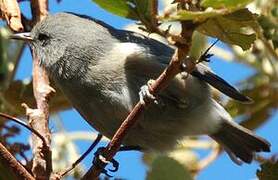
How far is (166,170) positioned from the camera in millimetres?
1030

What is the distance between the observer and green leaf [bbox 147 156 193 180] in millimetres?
1018

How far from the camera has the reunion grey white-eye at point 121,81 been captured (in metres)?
2.54

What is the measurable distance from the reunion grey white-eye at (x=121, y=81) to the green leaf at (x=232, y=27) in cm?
104

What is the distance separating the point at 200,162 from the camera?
9.37 ft

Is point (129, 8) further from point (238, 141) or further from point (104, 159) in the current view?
point (238, 141)

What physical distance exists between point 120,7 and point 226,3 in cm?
34

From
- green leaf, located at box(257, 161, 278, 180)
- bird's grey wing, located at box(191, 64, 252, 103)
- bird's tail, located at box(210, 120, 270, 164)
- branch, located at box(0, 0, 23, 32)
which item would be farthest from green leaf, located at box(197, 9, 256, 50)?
bird's tail, located at box(210, 120, 270, 164)

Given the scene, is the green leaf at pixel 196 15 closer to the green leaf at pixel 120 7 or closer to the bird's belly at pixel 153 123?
the green leaf at pixel 120 7

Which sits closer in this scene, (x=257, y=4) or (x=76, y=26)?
(x=257, y=4)

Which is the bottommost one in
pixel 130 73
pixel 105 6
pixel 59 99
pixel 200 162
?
pixel 200 162

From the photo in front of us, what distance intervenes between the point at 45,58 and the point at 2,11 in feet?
2.46

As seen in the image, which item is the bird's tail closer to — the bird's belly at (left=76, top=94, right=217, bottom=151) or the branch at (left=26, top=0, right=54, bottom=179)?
the bird's belly at (left=76, top=94, right=217, bottom=151)

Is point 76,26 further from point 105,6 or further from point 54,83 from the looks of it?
point 105,6

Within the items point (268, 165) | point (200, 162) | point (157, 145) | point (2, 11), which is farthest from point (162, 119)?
point (268, 165)
